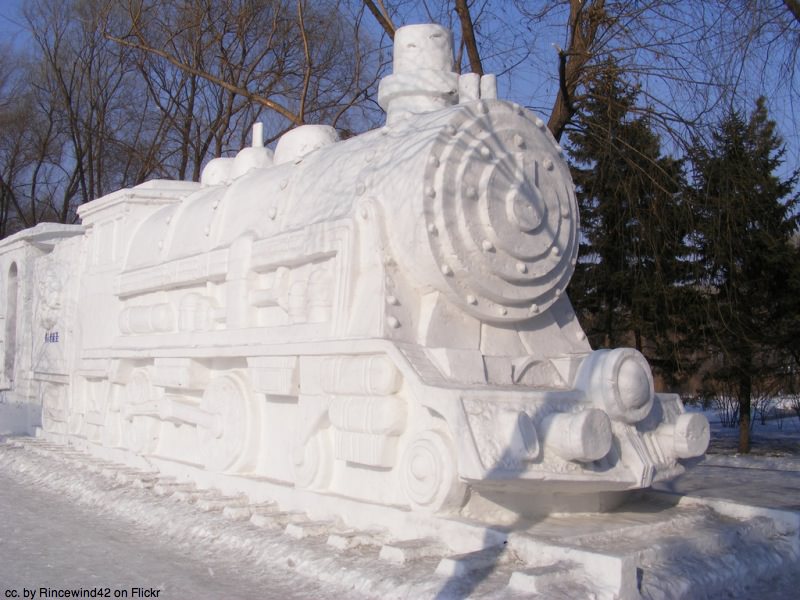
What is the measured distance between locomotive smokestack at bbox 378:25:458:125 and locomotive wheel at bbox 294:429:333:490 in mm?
2503

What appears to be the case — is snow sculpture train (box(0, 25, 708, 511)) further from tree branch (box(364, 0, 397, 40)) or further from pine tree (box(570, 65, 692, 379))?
tree branch (box(364, 0, 397, 40))

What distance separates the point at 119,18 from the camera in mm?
21891

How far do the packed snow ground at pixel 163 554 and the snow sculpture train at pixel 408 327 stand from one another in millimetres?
691

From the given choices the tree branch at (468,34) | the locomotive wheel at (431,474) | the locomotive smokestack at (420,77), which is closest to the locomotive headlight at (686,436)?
the locomotive wheel at (431,474)

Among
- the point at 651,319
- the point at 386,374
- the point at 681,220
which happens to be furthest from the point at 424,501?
the point at 651,319

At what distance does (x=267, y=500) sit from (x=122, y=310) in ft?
12.3

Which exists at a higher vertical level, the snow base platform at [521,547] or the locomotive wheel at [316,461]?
the locomotive wheel at [316,461]

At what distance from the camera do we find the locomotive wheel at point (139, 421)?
870cm

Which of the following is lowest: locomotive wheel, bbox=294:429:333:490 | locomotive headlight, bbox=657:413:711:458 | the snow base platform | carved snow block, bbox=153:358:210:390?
→ the snow base platform

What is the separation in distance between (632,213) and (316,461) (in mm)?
4524

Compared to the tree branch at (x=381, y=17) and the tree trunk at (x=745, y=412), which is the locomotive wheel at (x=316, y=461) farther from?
the tree trunk at (x=745, y=412)

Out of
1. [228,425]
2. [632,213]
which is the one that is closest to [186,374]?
[228,425]

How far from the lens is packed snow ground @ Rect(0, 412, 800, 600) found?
474 centimetres

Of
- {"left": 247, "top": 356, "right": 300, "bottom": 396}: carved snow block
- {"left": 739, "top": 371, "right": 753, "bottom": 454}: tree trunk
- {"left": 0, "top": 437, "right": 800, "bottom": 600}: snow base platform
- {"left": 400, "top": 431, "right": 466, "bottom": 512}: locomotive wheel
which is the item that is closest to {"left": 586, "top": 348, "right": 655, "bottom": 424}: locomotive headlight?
{"left": 0, "top": 437, "right": 800, "bottom": 600}: snow base platform
